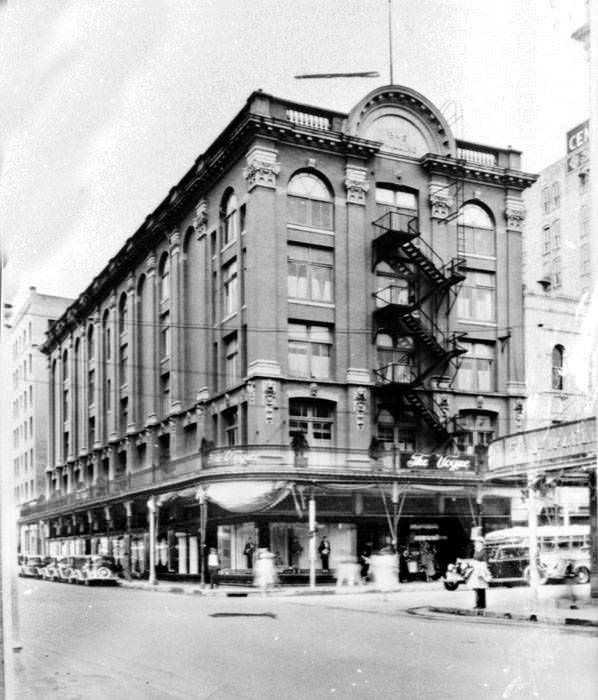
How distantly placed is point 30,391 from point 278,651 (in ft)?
4.12

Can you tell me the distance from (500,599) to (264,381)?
1043mm

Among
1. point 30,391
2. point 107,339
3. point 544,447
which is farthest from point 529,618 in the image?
point 30,391

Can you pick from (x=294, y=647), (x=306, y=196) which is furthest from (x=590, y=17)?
(x=294, y=647)

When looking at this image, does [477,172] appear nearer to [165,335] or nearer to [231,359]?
[231,359]

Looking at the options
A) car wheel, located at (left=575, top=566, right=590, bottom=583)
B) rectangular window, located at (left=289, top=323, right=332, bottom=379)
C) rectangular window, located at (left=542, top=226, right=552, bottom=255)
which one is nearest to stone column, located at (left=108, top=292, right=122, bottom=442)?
rectangular window, located at (left=289, top=323, right=332, bottom=379)

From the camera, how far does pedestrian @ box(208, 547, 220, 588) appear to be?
2894 millimetres

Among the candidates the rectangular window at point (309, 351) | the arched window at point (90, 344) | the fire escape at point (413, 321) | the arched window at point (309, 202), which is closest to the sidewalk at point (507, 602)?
the fire escape at point (413, 321)

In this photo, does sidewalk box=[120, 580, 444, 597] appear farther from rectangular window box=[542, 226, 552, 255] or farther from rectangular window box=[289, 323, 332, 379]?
rectangular window box=[542, 226, 552, 255]

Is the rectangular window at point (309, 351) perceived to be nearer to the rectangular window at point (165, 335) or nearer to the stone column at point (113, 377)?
the rectangular window at point (165, 335)

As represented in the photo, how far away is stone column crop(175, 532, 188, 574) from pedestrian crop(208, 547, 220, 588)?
0.09m

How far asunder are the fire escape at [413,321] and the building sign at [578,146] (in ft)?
2.09

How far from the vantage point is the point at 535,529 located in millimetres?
2574

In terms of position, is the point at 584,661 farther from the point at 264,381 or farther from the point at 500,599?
the point at 264,381

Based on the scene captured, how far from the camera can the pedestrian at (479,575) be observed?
252 cm
